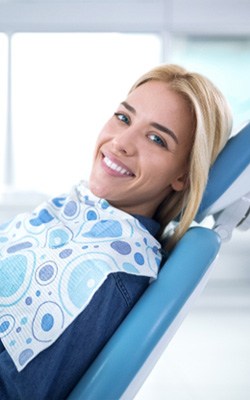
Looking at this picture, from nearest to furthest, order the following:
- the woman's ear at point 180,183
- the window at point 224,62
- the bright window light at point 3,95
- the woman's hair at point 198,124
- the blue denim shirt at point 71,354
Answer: the blue denim shirt at point 71,354 → the woman's hair at point 198,124 → the woman's ear at point 180,183 → the bright window light at point 3,95 → the window at point 224,62

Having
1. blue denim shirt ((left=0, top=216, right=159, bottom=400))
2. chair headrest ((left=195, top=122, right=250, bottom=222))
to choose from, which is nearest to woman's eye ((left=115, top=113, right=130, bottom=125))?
chair headrest ((left=195, top=122, right=250, bottom=222))

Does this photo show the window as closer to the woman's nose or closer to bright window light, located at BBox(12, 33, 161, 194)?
bright window light, located at BBox(12, 33, 161, 194)

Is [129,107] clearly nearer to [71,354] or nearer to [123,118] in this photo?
[123,118]

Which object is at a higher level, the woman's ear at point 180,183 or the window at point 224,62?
the woman's ear at point 180,183

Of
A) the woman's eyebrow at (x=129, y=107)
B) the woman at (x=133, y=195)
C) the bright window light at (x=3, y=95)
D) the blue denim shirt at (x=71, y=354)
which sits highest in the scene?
the woman's eyebrow at (x=129, y=107)

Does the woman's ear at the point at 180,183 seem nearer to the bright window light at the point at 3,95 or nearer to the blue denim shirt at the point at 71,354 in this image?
the blue denim shirt at the point at 71,354

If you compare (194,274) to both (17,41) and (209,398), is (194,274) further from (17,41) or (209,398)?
(17,41)

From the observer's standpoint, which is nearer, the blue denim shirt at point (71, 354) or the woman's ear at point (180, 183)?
the blue denim shirt at point (71, 354)

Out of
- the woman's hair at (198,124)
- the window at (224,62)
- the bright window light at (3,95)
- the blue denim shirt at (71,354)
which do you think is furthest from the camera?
the window at (224,62)

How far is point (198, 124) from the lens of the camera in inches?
53.3

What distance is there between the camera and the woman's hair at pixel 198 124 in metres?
1.37

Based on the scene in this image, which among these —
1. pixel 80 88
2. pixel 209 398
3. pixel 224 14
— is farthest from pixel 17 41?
pixel 209 398

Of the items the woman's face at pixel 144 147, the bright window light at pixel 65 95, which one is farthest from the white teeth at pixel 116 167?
the bright window light at pixel 65 95

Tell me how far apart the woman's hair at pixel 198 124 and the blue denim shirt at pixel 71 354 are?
26 centimetres
